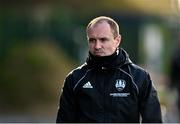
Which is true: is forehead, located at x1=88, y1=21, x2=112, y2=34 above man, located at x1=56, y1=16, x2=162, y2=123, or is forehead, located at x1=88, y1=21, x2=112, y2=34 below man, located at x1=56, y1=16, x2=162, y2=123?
above

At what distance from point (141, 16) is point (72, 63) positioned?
10072 mm

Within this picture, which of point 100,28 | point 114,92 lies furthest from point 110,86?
point 100,28

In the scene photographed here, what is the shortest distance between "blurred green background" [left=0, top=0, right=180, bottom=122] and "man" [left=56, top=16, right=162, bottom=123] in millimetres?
5816

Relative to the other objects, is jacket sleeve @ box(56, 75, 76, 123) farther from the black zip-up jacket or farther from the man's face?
the man's face

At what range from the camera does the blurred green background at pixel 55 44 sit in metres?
20.6

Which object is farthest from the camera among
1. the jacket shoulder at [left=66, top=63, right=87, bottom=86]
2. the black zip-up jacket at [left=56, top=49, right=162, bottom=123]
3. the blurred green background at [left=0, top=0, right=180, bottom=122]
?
the blurred green background at [left=0, top=0, right=180, bottom=122]

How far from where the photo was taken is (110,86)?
23.2 ft

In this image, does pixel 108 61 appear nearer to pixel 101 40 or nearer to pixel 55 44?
pixel 101 40

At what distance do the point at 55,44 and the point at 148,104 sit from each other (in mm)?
17588

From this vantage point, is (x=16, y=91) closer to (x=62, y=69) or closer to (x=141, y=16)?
(x=62, y=69)

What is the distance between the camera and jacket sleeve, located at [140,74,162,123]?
23.2ft

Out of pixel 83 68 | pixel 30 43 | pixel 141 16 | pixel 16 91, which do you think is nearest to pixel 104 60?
pixel 83 68

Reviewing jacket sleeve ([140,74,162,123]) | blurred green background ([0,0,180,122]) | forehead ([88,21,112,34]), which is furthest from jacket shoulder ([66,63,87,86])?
blurred green background ([0,0,180,122])

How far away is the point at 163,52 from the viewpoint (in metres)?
35.1
